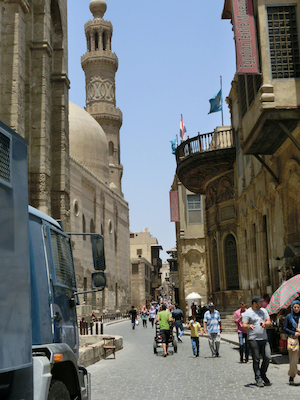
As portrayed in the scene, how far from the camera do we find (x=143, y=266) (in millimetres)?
77812

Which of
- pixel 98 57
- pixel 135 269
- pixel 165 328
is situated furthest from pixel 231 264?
pixel 135 269

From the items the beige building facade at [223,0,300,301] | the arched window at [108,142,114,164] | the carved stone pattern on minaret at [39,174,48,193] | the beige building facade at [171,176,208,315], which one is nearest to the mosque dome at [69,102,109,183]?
the arched window at [108,142,114,164]

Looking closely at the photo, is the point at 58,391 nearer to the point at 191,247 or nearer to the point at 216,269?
the point at 216,269

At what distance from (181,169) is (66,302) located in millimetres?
19677

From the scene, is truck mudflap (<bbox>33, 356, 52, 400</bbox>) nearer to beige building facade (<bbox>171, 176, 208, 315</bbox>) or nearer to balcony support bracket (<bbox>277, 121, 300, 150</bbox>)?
balcony support bracket (<bbox>277, 121, 300, 150</bbox>)

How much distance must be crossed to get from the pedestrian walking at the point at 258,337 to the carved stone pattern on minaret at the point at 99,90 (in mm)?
55487

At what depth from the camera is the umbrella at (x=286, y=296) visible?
34.1 ft

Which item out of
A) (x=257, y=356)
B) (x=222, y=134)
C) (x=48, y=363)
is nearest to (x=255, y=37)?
(x=257, y=356)

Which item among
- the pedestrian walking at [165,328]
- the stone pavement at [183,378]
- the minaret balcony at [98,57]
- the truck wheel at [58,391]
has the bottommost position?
the stone pavement at [183,378]

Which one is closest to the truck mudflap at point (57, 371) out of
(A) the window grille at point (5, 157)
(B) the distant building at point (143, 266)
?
(A) the window grille at point (5, 157)

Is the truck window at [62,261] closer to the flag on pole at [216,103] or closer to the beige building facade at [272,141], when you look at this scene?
the beige building facade at [272,141]

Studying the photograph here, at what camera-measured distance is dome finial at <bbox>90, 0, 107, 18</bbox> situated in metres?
65.5

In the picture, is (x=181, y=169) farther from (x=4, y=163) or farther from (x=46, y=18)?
(x=4, y=163)

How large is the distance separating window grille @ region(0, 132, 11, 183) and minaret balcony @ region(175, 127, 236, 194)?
64.4ft
